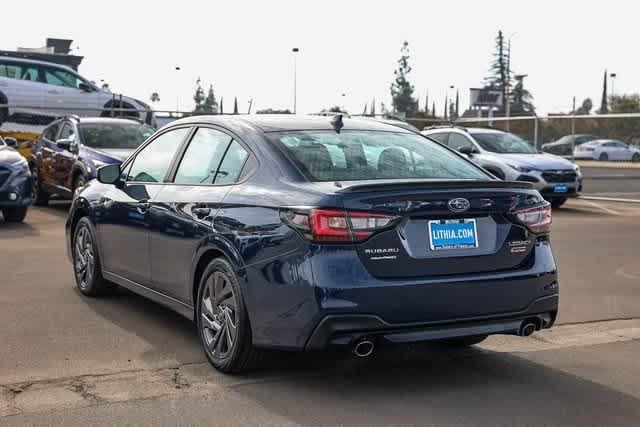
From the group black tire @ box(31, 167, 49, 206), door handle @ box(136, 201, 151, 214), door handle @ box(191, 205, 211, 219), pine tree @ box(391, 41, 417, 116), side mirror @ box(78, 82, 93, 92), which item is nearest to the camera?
door handle @ box(191, 205, 211, 219)

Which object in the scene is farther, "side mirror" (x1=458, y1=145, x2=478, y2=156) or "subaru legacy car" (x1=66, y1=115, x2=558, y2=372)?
"side mirror" (x1=458, y1=145, x2=478, y2=156)

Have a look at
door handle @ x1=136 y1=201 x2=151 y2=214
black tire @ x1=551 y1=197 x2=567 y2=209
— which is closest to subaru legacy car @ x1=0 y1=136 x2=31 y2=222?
door handle @ x1=136 y1=201 x2=151 y2=214

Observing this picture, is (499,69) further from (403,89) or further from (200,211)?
(200,211)

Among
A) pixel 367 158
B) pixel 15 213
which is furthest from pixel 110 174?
pixel 15 213

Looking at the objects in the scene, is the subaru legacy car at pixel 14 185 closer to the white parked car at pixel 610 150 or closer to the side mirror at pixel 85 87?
the side mirror at pixel 85 87

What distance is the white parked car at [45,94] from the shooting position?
2369 centimetres

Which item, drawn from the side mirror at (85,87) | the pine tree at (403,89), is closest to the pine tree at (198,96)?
the pine tree at (403,89)

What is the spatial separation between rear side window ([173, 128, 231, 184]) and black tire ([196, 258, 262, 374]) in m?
0.68

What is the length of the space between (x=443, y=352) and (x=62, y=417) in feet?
8.24

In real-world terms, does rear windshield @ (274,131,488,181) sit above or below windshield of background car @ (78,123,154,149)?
above

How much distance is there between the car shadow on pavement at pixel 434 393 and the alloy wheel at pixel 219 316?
10.7 inches

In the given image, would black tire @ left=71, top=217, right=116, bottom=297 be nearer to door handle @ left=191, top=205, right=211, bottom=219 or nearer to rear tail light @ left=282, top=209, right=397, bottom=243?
door handle @ left=191, top=205, right=211, bottom=219

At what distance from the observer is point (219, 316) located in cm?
542

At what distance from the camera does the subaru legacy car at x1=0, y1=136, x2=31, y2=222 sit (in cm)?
1334
